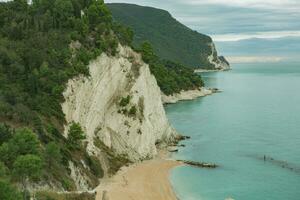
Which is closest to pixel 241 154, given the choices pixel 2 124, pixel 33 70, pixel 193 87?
pixel 33 70

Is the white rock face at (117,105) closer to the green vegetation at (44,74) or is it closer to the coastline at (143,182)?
the green vegetation at (44,74)

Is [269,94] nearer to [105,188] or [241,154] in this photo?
[241,154]

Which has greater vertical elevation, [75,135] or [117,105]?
[117,105]

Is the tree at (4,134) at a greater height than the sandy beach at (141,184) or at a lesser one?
greater

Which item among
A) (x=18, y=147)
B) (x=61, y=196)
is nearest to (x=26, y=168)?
(x=61, y=196)

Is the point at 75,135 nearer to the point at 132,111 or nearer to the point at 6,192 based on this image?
the point at 132,111

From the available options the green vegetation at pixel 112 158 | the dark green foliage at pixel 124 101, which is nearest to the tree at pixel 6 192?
the green vegetation at pixel 112 158
